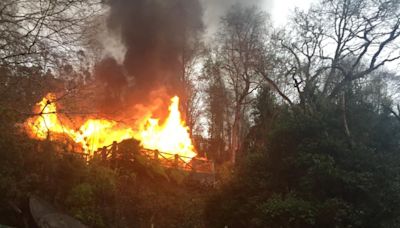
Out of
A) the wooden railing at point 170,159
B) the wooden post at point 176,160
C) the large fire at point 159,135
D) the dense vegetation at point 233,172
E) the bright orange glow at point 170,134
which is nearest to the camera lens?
the dense vegetation at point 233,172

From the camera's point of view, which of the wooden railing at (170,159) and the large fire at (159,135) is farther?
the large fire at (159,135)

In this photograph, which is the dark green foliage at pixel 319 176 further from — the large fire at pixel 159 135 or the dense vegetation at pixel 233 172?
the large fire at pixel 159 135

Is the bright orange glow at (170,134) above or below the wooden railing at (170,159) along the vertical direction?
above

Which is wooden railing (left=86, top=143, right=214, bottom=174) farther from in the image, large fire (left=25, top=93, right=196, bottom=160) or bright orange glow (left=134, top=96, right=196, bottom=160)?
bright orange glow (left=134, top=96, right=196, bottom=160)

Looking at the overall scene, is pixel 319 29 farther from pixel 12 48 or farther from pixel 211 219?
pixel 12 48

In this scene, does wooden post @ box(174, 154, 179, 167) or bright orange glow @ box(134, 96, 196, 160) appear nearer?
wooden post @ box(174, 154, 179, 167)

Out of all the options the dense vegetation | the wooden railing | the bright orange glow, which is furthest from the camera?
the bright orange glow

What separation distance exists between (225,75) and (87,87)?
2114 cm

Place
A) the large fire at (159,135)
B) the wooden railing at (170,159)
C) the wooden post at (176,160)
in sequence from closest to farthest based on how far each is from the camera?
the wooden railing at (170,159), the wooden post at (176,160), the large fire at (159,135)

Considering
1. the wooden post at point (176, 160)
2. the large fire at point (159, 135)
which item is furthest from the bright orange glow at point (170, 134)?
the wooden post at point (176, 160)

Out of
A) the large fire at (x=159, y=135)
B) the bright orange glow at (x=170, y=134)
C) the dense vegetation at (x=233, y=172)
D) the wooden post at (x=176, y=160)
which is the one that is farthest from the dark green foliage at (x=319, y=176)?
the bright orange glow at (x=170, y=134)

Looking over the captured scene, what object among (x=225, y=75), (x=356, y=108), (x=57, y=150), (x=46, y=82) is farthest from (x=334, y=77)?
(x=46, y=82)

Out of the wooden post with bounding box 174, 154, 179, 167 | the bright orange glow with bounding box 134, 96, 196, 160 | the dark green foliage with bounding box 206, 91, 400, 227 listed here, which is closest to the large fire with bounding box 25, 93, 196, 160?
the bright orange glow with bounding box 134, 96, 196, 160

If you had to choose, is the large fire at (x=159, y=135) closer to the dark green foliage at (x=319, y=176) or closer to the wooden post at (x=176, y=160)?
the wooden post at (x=176, y=160)
